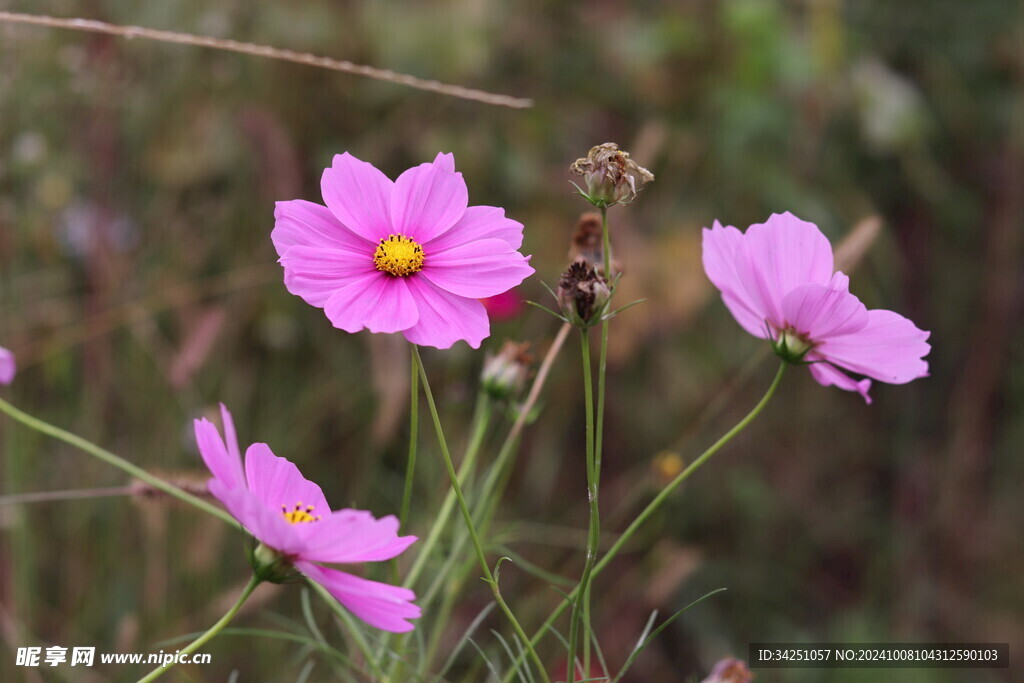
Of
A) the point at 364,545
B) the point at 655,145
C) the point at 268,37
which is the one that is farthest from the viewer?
the point at 268,37

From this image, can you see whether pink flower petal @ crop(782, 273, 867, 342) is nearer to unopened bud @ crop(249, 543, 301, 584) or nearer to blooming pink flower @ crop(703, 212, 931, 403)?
blooming pink flower @ crop(703, 212, 931, 403)

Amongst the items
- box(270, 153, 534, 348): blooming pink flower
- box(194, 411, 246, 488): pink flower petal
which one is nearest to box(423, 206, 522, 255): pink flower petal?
box(270, 153, 534, 348): blooming pink flower

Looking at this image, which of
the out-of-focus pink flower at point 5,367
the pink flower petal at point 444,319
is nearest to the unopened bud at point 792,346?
the pink flower petal at point 444,319

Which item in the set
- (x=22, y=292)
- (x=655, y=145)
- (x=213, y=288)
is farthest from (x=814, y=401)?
(x=22, y=292)

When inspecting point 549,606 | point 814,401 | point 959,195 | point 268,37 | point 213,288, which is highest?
point 268,37

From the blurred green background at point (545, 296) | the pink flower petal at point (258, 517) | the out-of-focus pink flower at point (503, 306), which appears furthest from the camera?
the blurred green background at point (545, 296)

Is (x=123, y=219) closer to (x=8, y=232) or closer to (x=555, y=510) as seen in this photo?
(x=8, y=232)

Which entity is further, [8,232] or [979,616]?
[979,616]

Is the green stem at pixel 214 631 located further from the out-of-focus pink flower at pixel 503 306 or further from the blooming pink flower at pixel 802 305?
the out-of-focus pink flower at pixel 503 306
